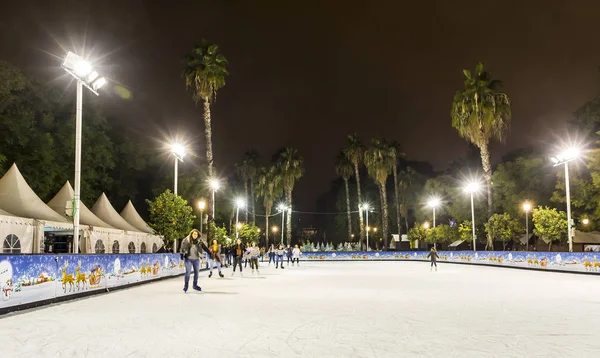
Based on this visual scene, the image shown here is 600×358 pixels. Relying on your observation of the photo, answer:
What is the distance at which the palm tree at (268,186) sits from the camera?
273 feet

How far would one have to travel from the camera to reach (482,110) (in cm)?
4706

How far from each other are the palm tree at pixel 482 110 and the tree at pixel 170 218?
23833 millimetres

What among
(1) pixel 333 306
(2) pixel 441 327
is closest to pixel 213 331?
(2) pixel 441 327

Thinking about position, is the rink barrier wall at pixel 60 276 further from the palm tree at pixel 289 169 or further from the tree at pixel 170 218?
the palm tree at pixel 289 169

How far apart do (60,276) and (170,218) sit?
21.1 meters

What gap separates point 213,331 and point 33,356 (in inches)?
120

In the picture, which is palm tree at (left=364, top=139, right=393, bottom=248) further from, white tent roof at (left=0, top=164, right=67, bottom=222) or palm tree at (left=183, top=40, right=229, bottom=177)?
white tent roof at (left=0, top=164, right=67, bottom=222)

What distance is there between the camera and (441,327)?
10.6 meters

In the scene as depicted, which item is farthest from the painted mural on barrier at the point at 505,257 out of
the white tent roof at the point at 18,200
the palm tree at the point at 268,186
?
the white tent roof at the point at 18,200

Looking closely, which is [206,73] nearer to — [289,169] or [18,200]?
[18,200]

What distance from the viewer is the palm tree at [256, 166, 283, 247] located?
8306 centimetres

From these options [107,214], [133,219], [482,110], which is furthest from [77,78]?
[482,110]

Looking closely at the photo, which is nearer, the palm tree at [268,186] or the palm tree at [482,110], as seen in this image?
the palm tree at [482,110]

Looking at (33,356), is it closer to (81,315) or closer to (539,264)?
(81,315)
